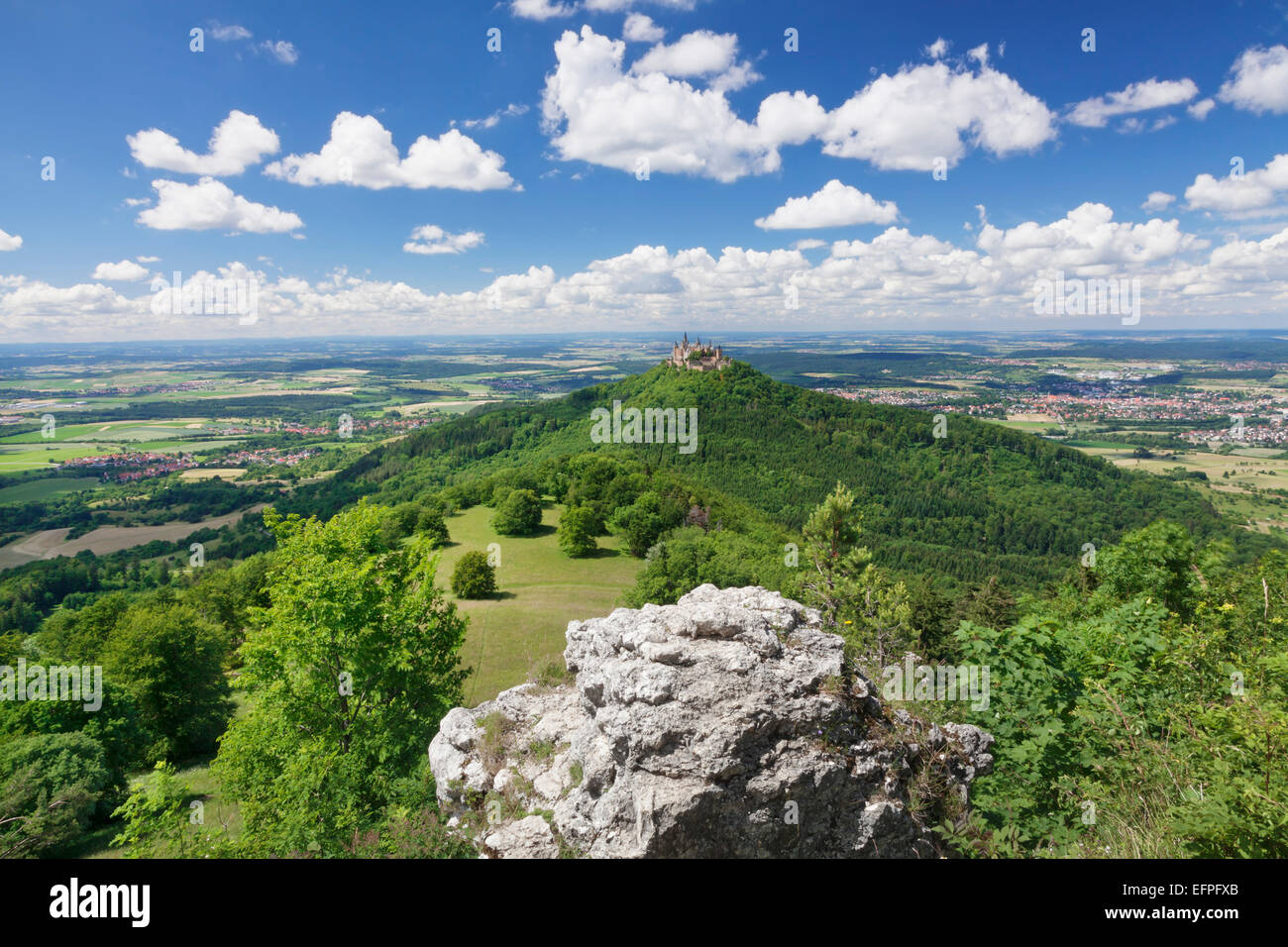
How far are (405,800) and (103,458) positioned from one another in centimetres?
19501

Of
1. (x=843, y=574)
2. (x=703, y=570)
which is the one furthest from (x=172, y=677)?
(x=843, y=574)

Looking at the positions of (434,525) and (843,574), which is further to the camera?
(434,525)

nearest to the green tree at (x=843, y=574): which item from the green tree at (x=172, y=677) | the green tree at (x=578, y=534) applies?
the green tree at (x=578, y=534)

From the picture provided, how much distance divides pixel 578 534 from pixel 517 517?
8.10 metres

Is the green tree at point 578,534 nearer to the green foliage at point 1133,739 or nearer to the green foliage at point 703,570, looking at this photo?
the green foliage at point 703,570

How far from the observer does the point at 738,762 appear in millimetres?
7754

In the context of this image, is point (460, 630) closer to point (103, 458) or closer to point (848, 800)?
point (848, 800)

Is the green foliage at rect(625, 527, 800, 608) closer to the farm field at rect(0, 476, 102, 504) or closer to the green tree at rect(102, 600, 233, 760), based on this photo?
the green tree at rect(102, 600, 233, 760)

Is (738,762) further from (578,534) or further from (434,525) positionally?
(434,525)

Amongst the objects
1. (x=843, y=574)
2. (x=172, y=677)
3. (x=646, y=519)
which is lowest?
(x=172, y=677)

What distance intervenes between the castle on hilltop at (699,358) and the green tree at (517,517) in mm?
80941
